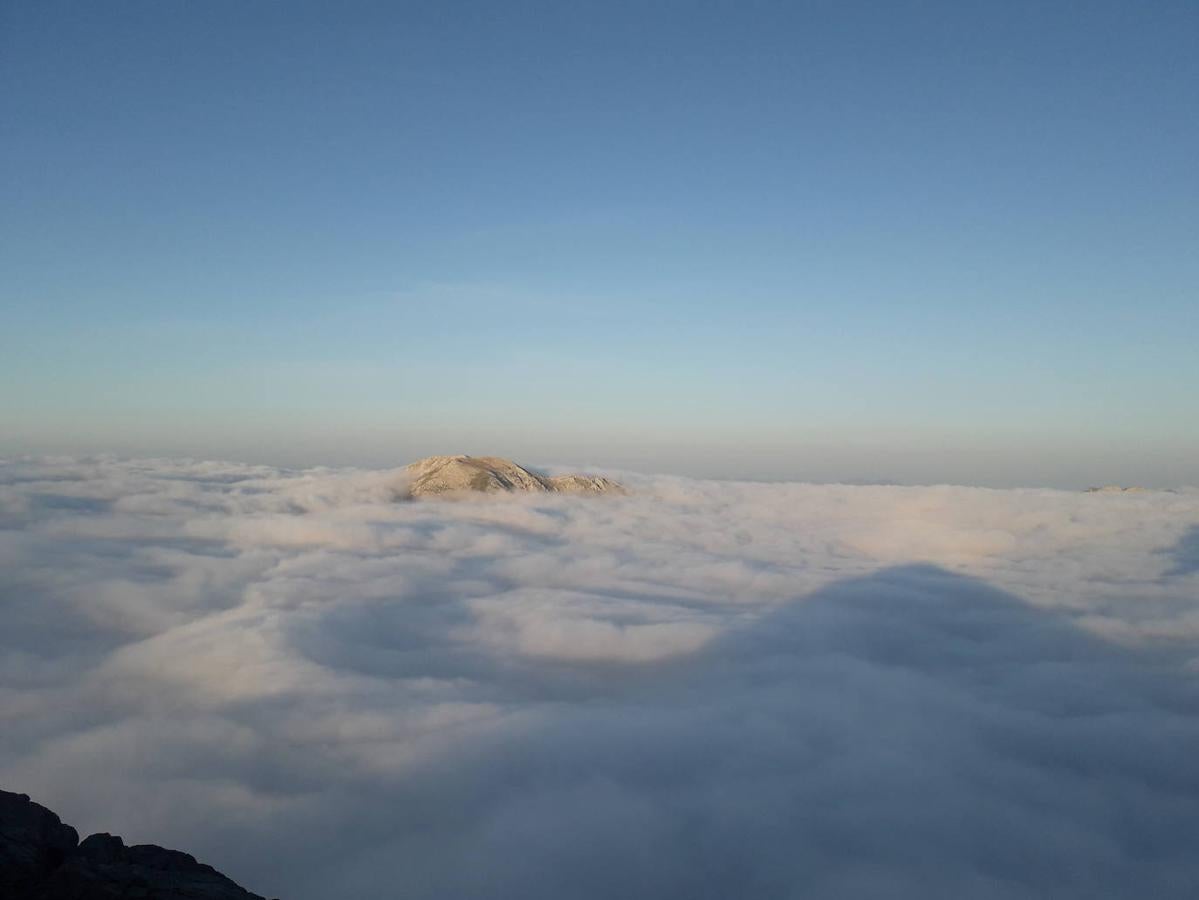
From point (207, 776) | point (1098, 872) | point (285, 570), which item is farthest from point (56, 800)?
point (285, 570)

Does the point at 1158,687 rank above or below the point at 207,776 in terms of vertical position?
above

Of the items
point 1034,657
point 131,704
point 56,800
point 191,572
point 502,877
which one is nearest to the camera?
point 502,877

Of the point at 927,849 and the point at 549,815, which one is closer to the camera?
the point at 927,849

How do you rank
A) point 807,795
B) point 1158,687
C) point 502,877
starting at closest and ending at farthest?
point 502,877 < point 807,795 < point 1158,687

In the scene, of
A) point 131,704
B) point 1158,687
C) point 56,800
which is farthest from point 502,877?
point 1158,687

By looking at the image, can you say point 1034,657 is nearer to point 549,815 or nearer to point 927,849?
point 927,849

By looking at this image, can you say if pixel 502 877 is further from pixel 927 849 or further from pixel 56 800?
pixel 56 800
